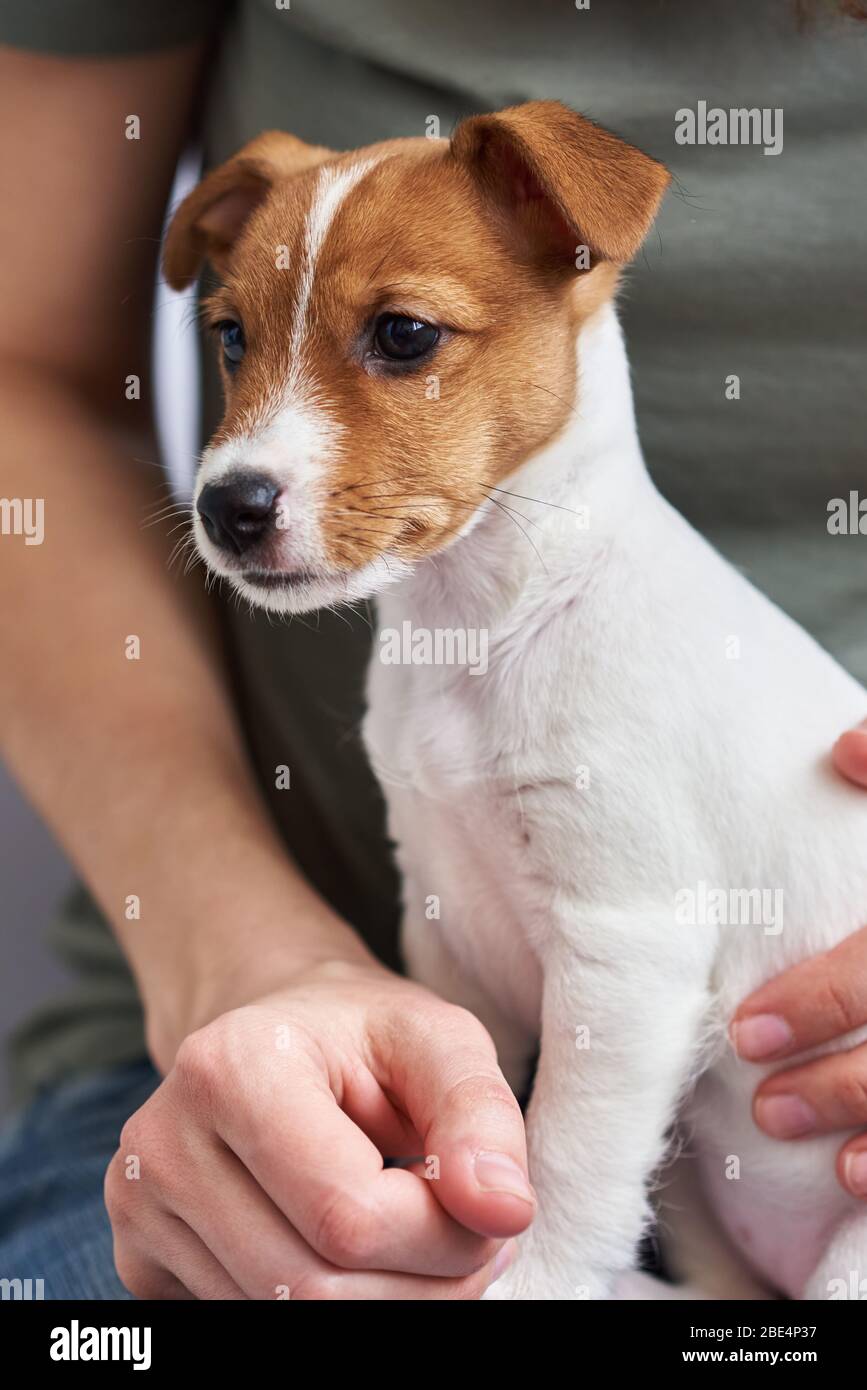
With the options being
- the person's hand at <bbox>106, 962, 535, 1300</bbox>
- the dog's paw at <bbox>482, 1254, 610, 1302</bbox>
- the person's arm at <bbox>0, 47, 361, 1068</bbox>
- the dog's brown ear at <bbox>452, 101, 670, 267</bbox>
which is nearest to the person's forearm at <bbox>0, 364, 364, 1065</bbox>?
the person's arm at <bbox>0, 47, 361, 1068</bbox>

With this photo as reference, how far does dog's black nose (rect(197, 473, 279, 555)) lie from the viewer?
128cm

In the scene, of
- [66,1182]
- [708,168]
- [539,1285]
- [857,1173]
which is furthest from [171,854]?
[708,168]

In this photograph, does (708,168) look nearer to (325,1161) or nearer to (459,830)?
(459,830)

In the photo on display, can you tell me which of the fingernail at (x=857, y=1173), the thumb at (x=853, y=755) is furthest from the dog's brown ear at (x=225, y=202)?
the fingernail at (x=857, y=1173)

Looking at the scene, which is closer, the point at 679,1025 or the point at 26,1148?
the point at 679,1025

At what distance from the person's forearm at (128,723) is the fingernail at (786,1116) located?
63 cm

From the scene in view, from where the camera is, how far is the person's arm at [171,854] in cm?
124

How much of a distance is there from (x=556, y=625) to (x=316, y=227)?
55 centimetres

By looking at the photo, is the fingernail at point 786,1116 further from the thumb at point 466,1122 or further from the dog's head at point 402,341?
the dog's head at point 402,341

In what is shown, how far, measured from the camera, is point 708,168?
1.72 meters

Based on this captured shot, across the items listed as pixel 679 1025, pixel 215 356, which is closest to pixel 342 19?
pixel 215 356

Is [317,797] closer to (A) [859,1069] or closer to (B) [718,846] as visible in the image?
(B) [718,846]

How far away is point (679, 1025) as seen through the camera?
147 centimetres
